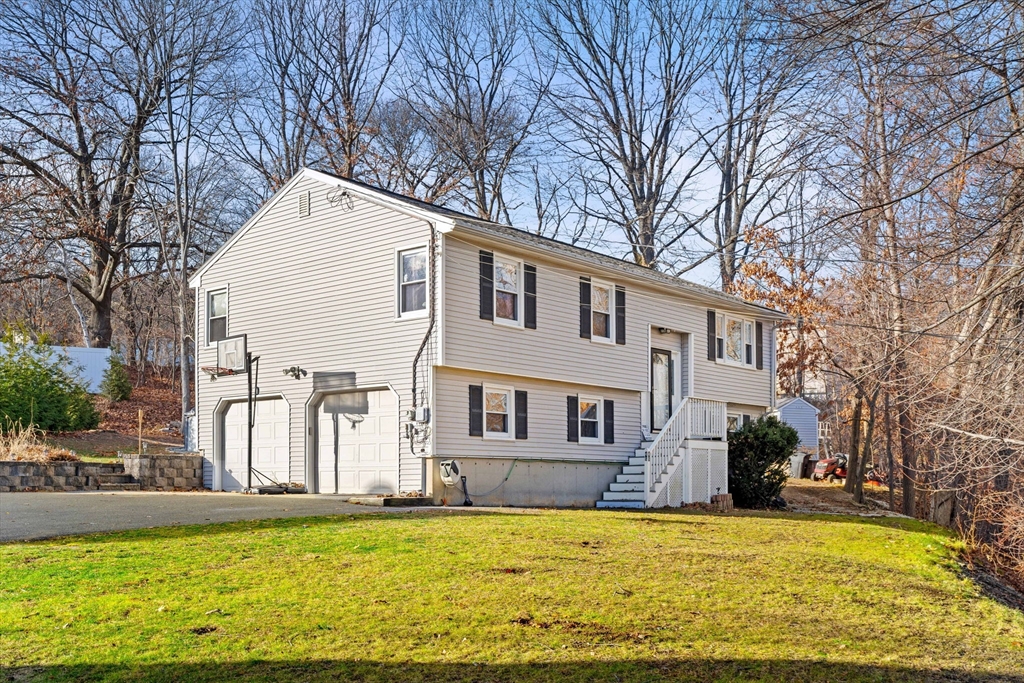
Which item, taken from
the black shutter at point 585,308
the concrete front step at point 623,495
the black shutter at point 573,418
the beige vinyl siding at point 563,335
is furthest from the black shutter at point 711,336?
the concrete front step at point 623,495

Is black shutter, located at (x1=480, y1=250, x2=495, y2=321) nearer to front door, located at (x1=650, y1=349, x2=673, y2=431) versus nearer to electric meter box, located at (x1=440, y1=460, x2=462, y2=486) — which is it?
electric meter box, located at (x1=440, y1=460, x2=462, y2=486)

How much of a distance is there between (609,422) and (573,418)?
1.32m

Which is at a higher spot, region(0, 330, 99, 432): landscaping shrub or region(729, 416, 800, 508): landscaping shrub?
region(0, 330, 99, 432): landscaping shrub

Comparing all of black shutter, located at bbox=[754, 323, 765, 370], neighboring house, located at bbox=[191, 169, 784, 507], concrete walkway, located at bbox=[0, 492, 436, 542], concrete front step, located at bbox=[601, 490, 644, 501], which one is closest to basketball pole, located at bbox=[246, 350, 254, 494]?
neighboring house, located at bbox=[191, 169, 784, 507]

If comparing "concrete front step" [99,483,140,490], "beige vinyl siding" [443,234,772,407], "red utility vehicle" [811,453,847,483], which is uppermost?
"beige vinyl siding" [443,234,772,407]

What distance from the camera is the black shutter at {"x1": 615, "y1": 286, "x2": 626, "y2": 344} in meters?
24.0

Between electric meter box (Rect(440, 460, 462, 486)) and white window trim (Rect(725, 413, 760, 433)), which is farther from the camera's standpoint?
white window trim (Rect(725, 413, 760, 433))

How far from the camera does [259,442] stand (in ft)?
73.9

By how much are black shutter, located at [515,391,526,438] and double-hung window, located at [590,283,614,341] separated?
8.56 feet

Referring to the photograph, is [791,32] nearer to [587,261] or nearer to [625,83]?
[587,261]

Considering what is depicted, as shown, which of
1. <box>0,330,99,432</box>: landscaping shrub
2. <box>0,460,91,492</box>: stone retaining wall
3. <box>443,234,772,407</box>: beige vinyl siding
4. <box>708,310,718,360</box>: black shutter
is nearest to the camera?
<box>443,234,772,407</box>: beige vinyl siding

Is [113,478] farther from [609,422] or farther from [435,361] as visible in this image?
[609,422]

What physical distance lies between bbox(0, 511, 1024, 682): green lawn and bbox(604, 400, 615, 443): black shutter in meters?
9.37

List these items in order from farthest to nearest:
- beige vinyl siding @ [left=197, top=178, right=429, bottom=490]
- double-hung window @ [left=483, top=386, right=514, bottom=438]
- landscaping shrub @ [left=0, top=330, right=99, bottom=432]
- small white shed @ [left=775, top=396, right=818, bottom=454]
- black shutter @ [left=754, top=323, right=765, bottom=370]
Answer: small white shed @ [left=775, top=396, right=818, bottom=454] < black shutter @ [left=754, top=323, right=765, bottom=370] < landscaping shrub @ [left=0, top=330, right=99, bottom=432] < double-hung window @ [left=483, top=386, right=514, bottom=438] < beige vinyl siding @ [left=197, top=178, right=429, bottom=490]
